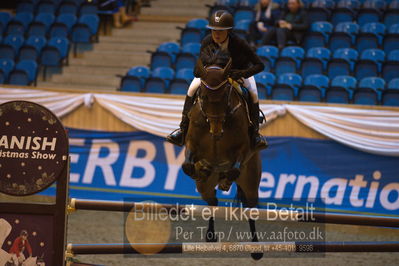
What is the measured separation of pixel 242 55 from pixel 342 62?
5.26 m

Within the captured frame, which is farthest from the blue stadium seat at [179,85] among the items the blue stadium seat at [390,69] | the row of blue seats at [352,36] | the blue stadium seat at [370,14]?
the blue stadium seat at [370,14]

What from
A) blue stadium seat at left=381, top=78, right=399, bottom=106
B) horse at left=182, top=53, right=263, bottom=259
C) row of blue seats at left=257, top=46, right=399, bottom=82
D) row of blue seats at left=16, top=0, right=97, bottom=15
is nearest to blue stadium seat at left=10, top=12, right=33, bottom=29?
row of blue seats at left=16, top=0, right=97, bottom=15

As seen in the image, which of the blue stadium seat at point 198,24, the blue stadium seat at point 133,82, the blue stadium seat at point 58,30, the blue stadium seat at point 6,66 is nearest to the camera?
the blue stadium seat at point 133,82

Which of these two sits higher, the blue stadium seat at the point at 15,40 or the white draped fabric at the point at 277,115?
the blue stadium seat at the point at 15,40

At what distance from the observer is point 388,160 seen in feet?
29.4

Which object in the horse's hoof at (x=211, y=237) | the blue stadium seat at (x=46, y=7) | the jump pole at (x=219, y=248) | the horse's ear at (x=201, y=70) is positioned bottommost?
the horse's hoof at (x=211, y=237)

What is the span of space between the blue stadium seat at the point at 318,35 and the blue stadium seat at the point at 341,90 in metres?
1.50

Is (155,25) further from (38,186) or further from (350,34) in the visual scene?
(38,186)

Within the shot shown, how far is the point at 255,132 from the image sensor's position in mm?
6305

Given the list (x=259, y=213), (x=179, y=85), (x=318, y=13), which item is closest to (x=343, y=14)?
(x=318, y=13)

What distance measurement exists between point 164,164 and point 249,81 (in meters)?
3.59

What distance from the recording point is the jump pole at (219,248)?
5.22m

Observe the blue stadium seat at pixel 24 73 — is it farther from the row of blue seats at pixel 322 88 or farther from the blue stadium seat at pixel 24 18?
the row of blue seats at pixel 322 88

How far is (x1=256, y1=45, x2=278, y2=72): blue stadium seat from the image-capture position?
11230mm
